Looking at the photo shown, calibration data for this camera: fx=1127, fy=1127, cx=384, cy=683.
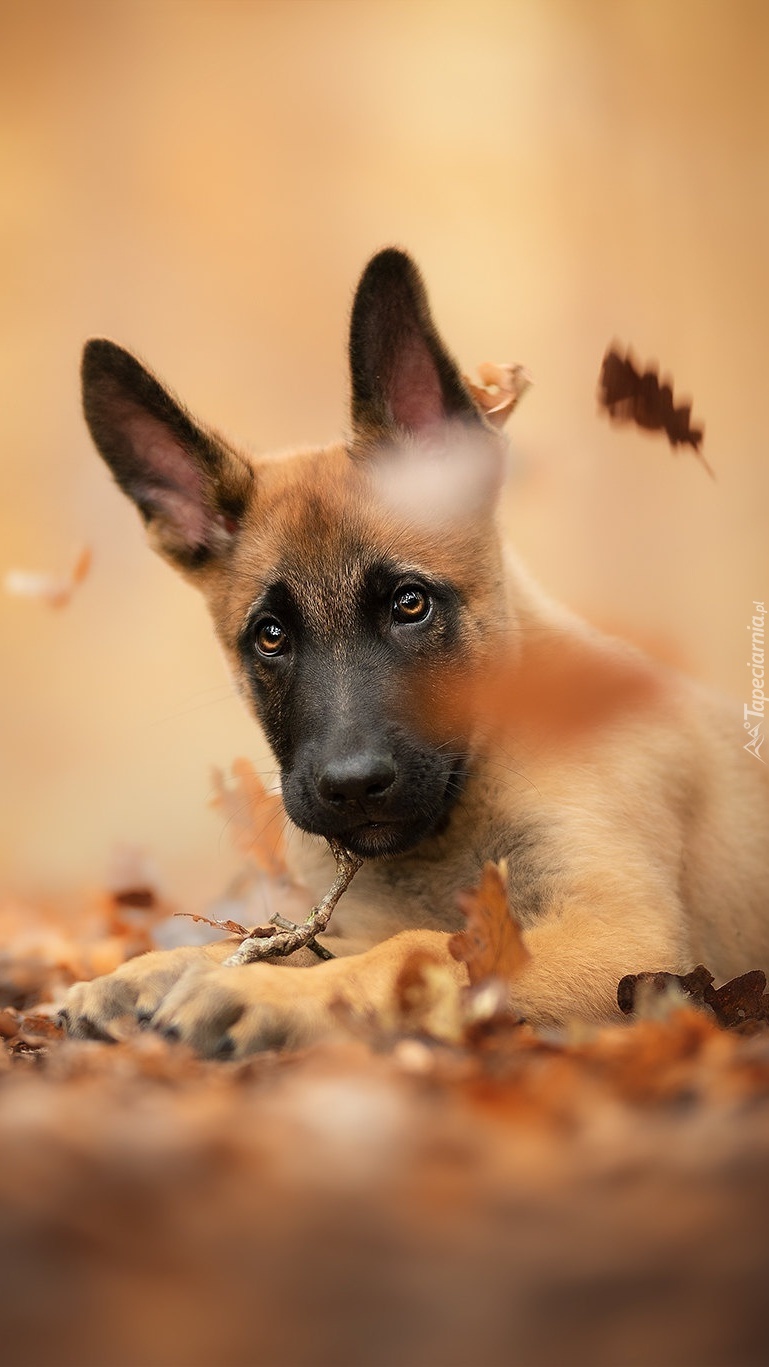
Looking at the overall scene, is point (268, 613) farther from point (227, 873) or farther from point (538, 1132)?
point (227, 873)

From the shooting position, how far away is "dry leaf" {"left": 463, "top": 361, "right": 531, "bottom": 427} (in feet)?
10.8

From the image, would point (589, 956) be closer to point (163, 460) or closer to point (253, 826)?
point (163, 460)

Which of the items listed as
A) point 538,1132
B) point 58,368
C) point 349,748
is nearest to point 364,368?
point 349,748

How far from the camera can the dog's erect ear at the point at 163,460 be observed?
333 centimetres

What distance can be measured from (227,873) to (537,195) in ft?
12.7

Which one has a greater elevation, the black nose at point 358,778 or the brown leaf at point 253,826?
the black nose at point 358,778

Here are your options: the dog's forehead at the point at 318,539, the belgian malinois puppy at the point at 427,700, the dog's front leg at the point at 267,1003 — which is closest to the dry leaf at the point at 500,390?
the belgian malinois puppy at the point at 427,700

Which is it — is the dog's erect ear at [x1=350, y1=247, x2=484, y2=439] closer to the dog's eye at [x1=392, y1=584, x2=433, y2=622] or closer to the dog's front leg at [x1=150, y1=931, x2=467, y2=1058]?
the dog's eye at [x1=392, y1=584, x2=433, y2=622]

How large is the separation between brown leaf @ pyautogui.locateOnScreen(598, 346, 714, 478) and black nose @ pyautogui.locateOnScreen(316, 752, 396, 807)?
1193 millimetres

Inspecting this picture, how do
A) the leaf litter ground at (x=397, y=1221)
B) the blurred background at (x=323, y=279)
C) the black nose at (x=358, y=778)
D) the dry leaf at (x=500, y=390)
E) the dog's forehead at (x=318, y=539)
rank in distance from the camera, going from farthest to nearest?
1. the blurred background at (x=323, y=279)
2. the dry leaf at (x=500, y=390)
3. the dog's forehead at (x=318, y=539)
4. the black nose at (x=358, y=778)
5. the leaf litter ground at (x=397, y=1221)

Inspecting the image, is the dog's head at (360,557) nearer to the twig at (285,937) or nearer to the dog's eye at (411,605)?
the dog's eye at (411,605)

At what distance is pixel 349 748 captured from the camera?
2.59 meters

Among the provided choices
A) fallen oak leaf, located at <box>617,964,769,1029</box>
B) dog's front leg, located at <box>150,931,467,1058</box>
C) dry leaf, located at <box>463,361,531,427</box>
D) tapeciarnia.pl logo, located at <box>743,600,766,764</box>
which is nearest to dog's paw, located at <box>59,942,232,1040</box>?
dog's front leg, located at <box>150,931,467,1058</box>

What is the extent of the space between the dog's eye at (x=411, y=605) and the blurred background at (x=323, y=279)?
0.66 metres
